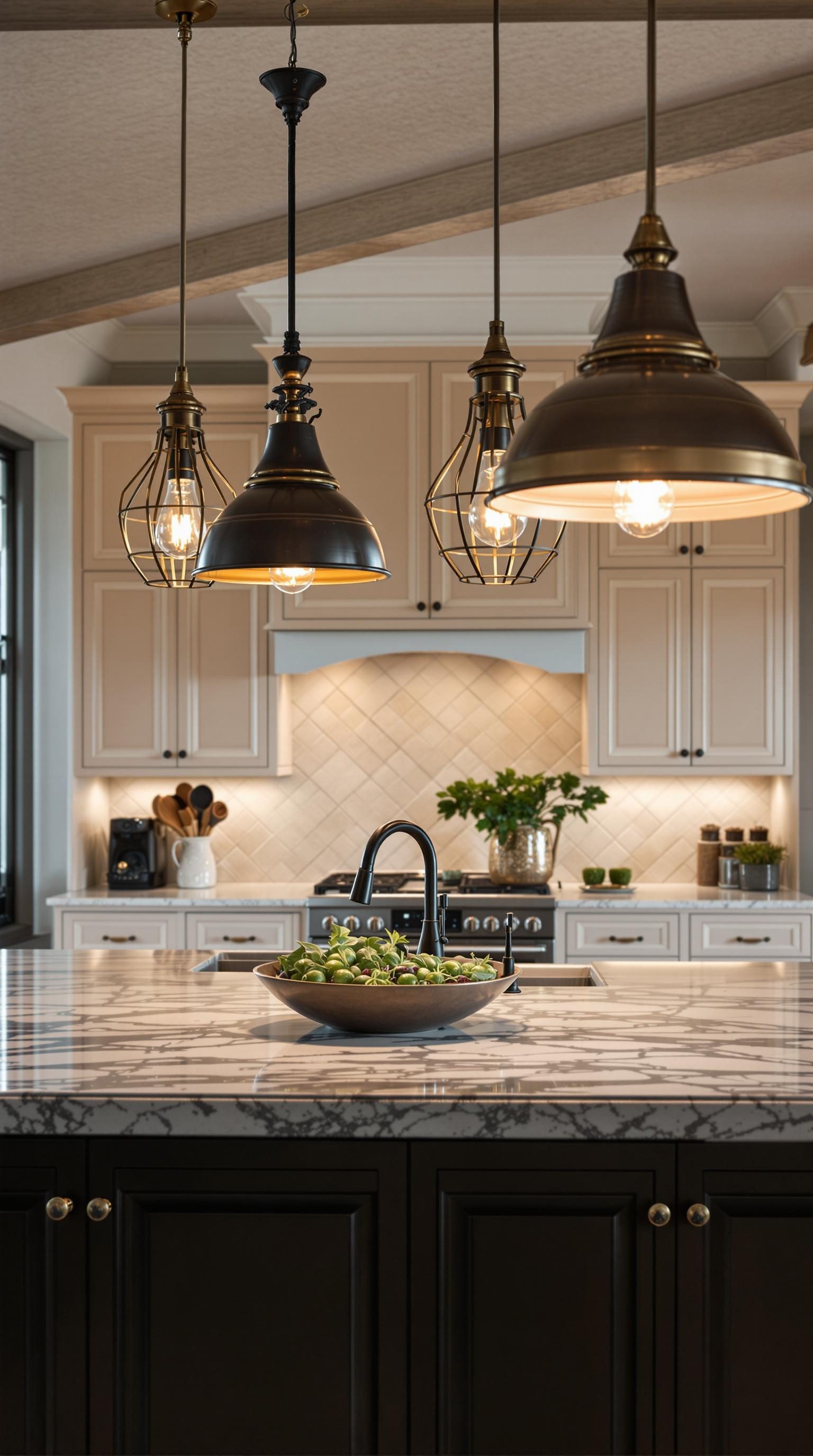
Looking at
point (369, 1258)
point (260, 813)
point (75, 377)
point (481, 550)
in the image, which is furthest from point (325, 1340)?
point (75, 377)

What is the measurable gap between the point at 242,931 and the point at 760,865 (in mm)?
1826

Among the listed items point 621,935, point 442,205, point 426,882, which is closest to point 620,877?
point 621,935

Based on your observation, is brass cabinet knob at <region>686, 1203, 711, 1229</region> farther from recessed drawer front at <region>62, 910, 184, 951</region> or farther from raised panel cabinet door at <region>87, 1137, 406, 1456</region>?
recessed drawer front at <region>62, 910, 184, 951</region>

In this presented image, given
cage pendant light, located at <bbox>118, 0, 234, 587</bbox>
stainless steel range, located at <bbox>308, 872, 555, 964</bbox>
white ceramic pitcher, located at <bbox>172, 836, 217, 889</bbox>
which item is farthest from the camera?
white ceramic pitcher, located at <bbox>172, 836, 217, 889</bbox>

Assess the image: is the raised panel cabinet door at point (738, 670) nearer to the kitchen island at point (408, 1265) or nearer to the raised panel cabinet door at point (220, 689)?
the raised panel cabinet door at point (220, 689)

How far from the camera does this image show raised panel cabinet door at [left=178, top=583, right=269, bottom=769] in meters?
4.62

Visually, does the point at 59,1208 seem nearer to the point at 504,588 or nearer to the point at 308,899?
the point at 308,899

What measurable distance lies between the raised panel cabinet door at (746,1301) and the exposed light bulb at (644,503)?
916 millimetres

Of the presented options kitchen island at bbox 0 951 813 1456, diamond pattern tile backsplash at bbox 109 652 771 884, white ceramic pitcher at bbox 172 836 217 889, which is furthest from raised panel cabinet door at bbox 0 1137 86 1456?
diamond pattern tile backsplash at bbox 109 652 771 884

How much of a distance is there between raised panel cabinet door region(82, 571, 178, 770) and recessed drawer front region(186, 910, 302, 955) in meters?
0.63

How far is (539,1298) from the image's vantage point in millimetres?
1842

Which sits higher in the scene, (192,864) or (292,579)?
(292,579)

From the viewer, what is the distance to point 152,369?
197 inches

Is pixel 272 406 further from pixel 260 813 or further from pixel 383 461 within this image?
pixel 260 813
